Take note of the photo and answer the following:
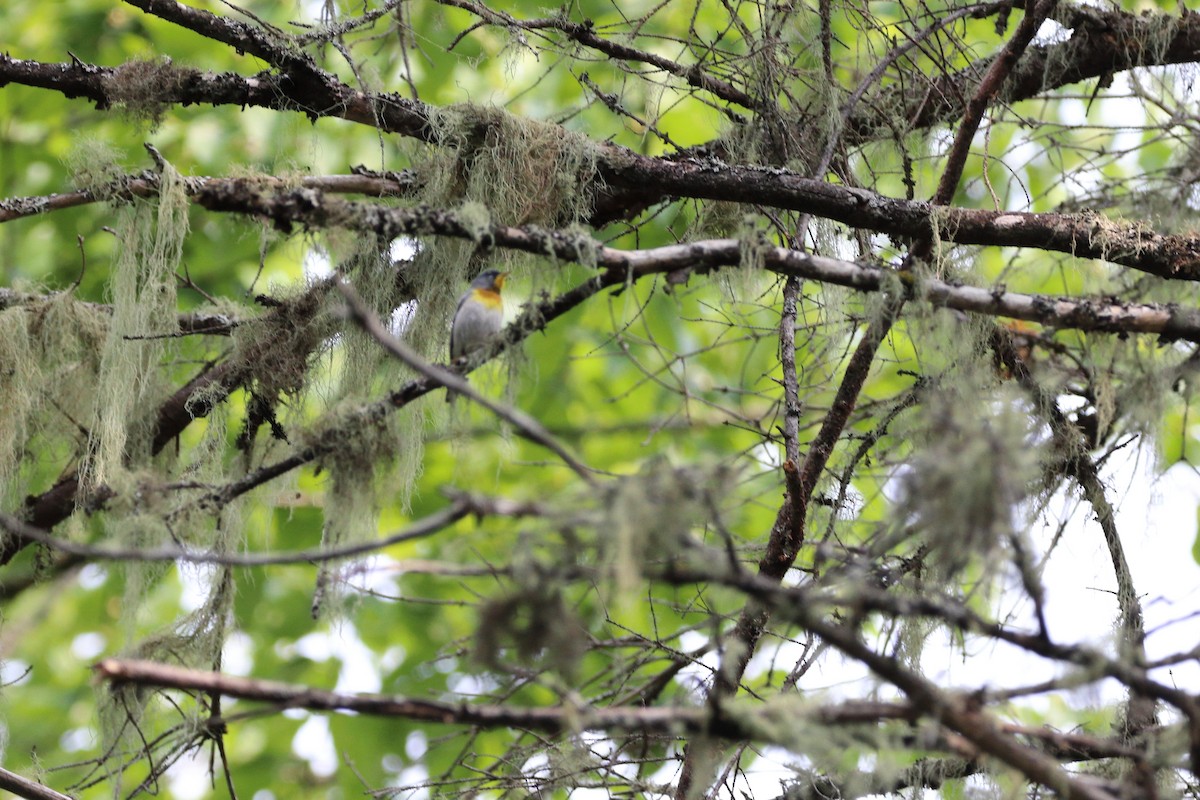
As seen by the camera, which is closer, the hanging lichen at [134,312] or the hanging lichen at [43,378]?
the hanging lichen at [134,312]

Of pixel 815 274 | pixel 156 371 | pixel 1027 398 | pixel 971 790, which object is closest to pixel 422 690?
pixel 156 371

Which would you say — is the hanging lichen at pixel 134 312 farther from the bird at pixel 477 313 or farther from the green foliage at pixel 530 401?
the bird at pixel 477 313

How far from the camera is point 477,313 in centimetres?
305

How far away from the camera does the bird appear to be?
2994 mm

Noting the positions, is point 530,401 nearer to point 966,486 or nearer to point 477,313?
point 477,313

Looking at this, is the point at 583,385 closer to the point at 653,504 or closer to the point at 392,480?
the point at 392,480

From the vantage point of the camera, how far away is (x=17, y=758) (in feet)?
18.3

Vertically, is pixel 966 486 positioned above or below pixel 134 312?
below

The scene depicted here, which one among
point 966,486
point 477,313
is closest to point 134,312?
point 477,313

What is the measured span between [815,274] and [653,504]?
98cm

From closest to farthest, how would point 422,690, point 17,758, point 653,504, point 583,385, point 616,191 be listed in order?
point 653,504, point 616,191, point 422,690, point 17,758, point 583,385

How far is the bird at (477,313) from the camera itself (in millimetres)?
2994

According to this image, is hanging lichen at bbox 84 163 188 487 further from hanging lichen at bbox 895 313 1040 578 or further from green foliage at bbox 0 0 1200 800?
hanging lichen at bbox 895 313 1040 578

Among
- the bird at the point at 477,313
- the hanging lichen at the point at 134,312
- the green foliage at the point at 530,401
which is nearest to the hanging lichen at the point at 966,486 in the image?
the green foliage at the point at 530,401
